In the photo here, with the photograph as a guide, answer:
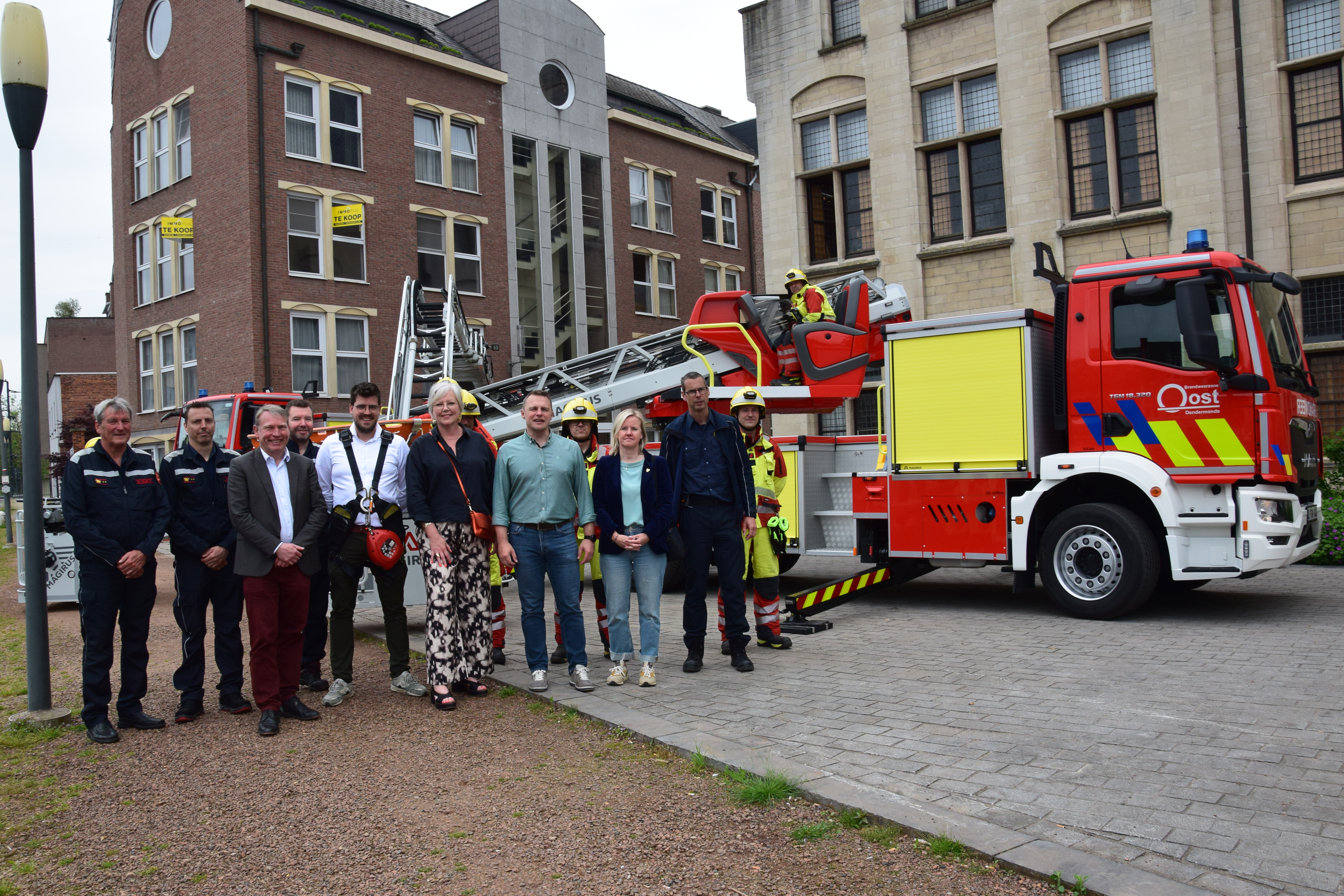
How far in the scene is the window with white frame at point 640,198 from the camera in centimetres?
3397

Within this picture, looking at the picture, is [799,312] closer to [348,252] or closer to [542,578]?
[542,578]

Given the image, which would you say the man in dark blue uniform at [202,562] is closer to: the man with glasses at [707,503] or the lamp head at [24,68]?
the lamp head at [24,68]

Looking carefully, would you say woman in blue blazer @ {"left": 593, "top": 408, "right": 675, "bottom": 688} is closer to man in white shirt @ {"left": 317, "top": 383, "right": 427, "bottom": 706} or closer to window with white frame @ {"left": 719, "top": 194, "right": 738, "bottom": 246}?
man in white shirt @ {"left": 317, "top": 383, "right": 427, "bottom": 706}

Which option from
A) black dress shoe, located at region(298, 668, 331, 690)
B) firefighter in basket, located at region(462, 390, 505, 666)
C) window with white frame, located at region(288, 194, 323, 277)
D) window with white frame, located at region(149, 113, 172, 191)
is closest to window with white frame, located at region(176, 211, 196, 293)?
window with white frame, located at region(149, 113, 172, 191)

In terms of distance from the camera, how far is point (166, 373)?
27078 mm

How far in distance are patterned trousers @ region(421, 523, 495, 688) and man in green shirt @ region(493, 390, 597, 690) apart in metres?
0.28

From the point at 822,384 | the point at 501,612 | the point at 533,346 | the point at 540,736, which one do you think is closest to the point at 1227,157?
the point at 822,384

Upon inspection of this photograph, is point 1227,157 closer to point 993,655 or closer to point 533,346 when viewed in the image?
point 993,655

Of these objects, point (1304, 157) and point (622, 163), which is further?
point (622, 163)

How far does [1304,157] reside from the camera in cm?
1430

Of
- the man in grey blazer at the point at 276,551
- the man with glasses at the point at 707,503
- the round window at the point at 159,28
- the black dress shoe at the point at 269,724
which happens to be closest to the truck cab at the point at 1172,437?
the man with glasses at the point at 707,503

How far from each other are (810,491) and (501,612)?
4134 mm

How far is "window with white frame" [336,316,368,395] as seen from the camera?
83.9ft

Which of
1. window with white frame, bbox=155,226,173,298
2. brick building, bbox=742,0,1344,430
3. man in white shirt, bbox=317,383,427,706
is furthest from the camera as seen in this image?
window with white frame, bbox=155,226,173,298
